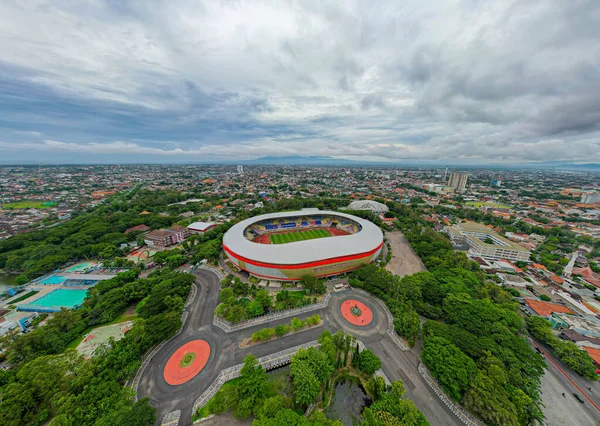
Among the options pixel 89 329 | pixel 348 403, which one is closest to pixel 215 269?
pixel 89 329

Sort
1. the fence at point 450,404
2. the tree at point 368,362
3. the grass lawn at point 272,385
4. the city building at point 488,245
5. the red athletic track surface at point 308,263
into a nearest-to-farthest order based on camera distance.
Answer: the fence at point 450,404, the grass lawn at point 272,385, the tree at point 368,362, the red athletic track surface at point 308,263, the city building at point 488,245

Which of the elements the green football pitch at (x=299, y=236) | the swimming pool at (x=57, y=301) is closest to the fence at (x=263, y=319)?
the green football pitch at (x=299, y=236)

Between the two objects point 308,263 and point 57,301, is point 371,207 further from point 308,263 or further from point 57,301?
point 57,301

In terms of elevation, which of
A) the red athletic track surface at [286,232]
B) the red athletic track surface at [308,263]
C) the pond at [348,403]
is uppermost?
the red athletic track surface at [308,263]

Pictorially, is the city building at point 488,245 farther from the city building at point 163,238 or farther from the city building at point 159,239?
the city building at point 159,239

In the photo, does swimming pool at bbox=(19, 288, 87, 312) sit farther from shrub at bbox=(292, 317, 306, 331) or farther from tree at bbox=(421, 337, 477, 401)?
tree at bbox=(421, 337, 477, 401)
